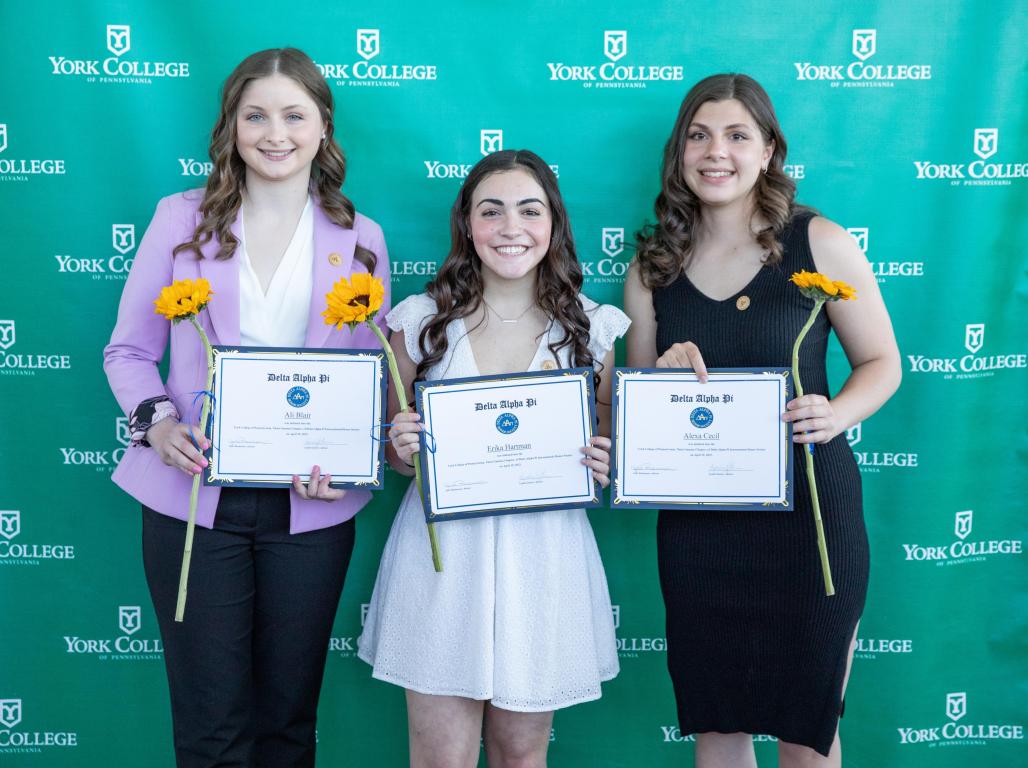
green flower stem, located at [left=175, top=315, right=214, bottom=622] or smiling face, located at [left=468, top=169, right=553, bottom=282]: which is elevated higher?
smiling face, located at [left=468, top=169, right=553, bottom=282]

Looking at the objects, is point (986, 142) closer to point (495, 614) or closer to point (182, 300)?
point (495, 614)

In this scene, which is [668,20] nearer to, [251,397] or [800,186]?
[800,186]

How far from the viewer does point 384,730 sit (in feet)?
10.2

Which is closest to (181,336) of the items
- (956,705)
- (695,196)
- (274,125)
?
(274,125)

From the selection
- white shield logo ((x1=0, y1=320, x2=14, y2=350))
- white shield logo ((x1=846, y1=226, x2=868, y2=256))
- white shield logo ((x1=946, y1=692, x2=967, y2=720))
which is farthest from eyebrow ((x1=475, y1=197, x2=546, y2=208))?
white shield logo ((x1=946, y1=692, x2=967, y2=720))

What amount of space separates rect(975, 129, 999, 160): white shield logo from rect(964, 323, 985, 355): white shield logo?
1.79 ft

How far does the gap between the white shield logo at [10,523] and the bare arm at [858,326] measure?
261 centimetres

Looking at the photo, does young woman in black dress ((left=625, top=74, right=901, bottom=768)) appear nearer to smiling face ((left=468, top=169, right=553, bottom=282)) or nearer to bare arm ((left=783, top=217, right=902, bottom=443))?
bare arm ((left=783, top=217, right=902, bottom=443))

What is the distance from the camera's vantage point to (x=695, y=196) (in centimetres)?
249

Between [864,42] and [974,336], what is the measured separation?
1027 millimetres

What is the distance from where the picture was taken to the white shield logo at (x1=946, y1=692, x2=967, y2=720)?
304cm

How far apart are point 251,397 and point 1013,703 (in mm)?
2705

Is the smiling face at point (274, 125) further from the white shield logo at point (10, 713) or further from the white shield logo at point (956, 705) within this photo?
the white shield logo at point (956, 705)

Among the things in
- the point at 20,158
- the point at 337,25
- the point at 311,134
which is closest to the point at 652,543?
the point at 311,134
